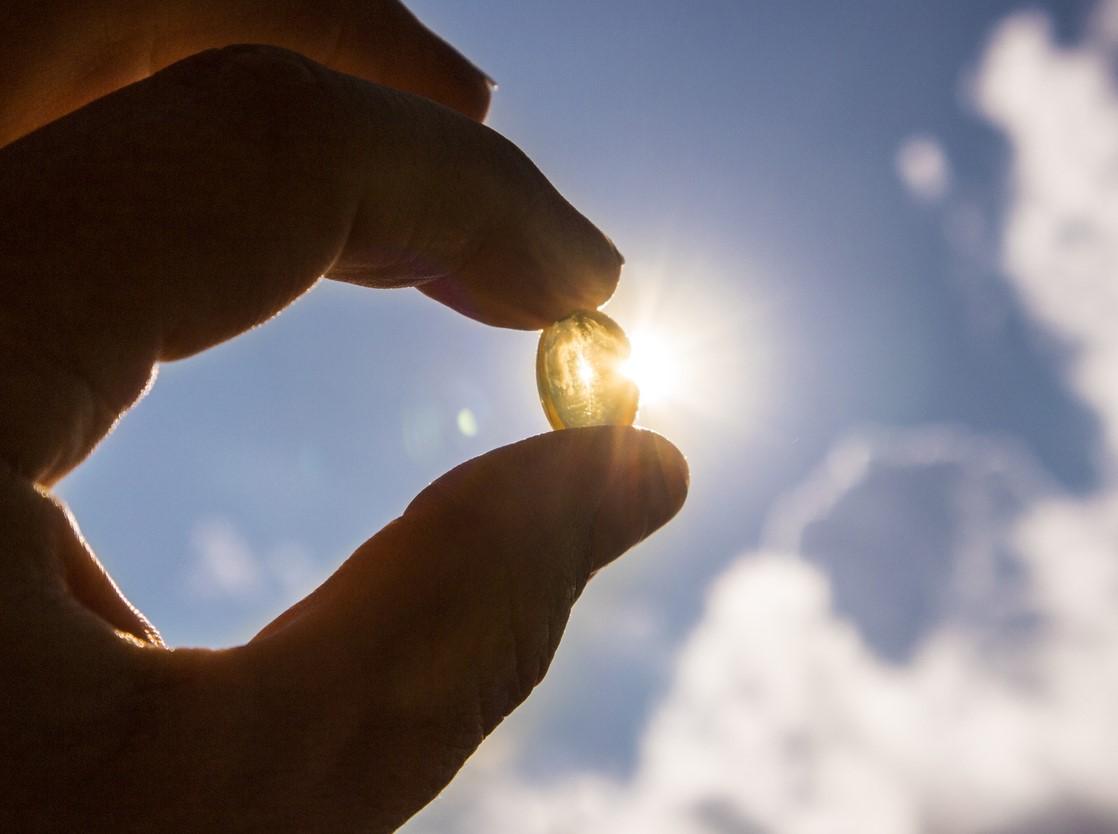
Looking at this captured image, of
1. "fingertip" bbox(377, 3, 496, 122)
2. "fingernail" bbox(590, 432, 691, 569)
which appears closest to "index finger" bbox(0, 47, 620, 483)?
"fingertip" bbox(377, 3, 496, 122)

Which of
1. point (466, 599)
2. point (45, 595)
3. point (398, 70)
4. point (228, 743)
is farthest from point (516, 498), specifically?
point (398, 70)

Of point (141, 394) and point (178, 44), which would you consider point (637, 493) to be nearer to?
point (141, 394)

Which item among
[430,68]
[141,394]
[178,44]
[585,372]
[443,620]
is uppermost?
[430,68]

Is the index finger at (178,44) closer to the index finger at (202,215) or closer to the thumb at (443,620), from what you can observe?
the index finger at (202,215)

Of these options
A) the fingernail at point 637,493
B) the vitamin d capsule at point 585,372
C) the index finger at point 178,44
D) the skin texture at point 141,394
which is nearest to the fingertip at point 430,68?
the index finger at point 178,44

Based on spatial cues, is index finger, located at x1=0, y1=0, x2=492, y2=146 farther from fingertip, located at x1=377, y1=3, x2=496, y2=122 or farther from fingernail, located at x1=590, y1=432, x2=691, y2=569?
fingernail, located at x1=590, y1=432, x2=691, y2=569

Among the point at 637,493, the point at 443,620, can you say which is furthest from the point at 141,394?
the point at 637,493
